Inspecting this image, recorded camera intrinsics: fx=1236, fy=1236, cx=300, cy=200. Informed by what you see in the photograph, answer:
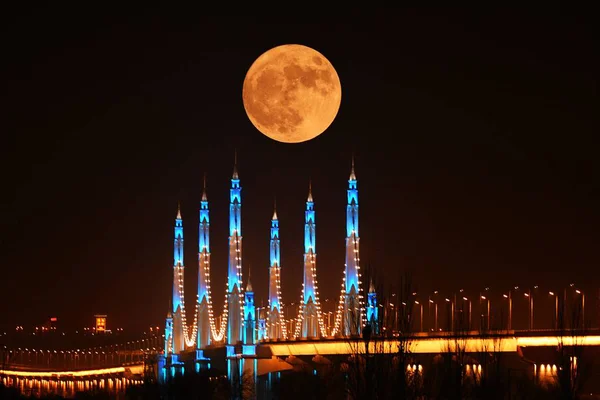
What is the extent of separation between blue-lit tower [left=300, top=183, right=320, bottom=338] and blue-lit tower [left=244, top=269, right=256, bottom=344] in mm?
4439

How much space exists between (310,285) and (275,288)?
15.1 feet

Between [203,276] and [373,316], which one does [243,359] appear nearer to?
[203,276]

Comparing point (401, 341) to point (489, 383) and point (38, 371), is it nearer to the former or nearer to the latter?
point (489, 383)

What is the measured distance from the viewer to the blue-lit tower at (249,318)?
9556 centimetres

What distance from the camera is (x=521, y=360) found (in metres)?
84.3

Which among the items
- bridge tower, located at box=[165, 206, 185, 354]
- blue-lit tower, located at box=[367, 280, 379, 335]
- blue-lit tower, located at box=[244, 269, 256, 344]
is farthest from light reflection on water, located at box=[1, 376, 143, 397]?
blue-lit tower, located at box=[367, 280, 379, 335]

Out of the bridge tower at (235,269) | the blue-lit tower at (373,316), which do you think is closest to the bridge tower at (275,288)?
the bridge tower at (235,269)

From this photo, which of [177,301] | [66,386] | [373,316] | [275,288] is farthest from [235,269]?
[373,316]

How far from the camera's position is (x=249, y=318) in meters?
96.7

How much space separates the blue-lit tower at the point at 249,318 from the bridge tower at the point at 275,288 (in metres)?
3.04

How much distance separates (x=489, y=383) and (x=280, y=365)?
54.2 m

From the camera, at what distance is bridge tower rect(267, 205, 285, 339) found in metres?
101

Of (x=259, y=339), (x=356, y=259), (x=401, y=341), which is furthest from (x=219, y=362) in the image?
(x=401, y=341)

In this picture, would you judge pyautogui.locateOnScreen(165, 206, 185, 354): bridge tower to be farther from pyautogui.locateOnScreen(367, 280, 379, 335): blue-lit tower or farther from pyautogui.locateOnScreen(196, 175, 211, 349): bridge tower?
pyautogui.locateOnScreen(367, 280, 379, 335): blue-lit tower
